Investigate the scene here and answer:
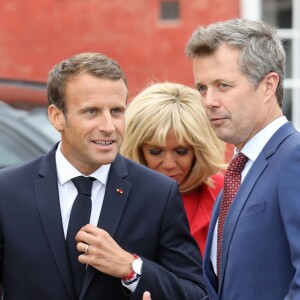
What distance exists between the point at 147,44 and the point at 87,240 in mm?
5707

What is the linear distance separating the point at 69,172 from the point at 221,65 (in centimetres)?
77

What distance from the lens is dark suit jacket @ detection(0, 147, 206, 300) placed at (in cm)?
360

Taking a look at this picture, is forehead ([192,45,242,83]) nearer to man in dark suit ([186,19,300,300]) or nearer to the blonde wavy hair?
man in dark suit ([186,19,300,300])

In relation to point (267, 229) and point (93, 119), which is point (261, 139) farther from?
point (93, 119)

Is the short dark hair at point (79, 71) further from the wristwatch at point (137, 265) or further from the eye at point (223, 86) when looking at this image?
the wristwatch at point (137, 265)

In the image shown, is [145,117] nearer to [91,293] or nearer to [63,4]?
[91,293]

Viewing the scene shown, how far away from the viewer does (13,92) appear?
235 inches

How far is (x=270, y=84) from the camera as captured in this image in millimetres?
3350

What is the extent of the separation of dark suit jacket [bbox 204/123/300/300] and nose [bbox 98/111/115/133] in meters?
0.58

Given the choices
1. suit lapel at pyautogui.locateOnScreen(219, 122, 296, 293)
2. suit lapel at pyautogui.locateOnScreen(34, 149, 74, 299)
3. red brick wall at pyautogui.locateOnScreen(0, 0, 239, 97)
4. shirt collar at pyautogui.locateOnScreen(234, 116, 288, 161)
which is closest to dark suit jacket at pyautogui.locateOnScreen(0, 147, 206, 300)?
suit lapel at pyautogui.locateOnScreen(34, 149, 74, 299)

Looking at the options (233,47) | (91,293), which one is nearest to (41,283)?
(91,293)

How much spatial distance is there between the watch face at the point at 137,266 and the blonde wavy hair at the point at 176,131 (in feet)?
3.63

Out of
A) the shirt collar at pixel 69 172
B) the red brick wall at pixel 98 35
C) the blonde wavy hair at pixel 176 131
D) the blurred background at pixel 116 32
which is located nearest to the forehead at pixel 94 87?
the shirt collar at pixel 69 172

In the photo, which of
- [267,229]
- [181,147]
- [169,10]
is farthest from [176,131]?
[169,10]
